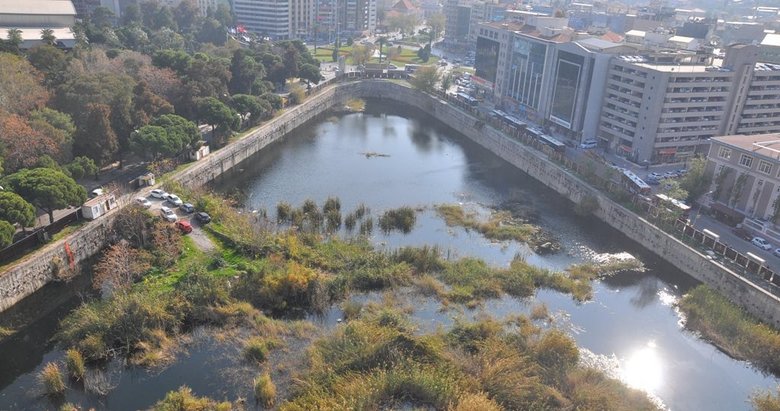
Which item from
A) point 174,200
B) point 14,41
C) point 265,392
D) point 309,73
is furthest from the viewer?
point 309,73

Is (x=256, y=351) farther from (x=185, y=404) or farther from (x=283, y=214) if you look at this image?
(x=283, y=214)

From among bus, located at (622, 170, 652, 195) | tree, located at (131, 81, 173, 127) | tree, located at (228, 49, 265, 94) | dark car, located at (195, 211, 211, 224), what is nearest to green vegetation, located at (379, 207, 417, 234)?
dark car, located at (195, 211, 211, 224)

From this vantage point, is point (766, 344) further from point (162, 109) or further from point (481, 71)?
point (481, 71)

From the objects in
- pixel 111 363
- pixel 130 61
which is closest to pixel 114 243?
pixel 111 363

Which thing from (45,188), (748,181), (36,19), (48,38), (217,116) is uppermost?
(36,19)

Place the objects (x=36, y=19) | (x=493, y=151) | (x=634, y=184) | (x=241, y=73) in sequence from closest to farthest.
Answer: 1. (x=634, y=184)
2. (x=493, y=151)
3. (x=241, y=73)
4. (x=36, y=19)

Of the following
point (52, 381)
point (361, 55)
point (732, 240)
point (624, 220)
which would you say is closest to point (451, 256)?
point (624, 220)

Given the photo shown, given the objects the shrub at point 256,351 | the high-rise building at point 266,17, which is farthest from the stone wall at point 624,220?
the high-rise building at point 266,17
